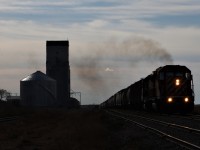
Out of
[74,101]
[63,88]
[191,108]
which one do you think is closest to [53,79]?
[63,88]

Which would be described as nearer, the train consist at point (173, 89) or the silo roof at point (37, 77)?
the train consist at point (173, 89)

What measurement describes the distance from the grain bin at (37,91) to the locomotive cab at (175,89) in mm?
92483

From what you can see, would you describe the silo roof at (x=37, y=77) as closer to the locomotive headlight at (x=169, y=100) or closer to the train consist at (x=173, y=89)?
the train consist at (x=173, y=89)

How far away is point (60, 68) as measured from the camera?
142000mm

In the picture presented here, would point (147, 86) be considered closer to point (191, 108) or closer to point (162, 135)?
point (191, 108)

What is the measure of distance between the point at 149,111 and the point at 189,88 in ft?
28.3

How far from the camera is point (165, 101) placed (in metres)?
39.9

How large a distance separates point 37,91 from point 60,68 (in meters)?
13.7

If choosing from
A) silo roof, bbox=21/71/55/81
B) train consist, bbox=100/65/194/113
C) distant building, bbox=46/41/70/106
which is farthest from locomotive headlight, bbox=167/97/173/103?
distant building, bbox=46/41/70/106

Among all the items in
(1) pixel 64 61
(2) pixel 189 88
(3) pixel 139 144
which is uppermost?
(1) pixel 64 61

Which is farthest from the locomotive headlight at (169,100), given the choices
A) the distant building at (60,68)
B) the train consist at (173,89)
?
the distant building at (60,68)

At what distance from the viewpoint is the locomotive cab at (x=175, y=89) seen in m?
39.7

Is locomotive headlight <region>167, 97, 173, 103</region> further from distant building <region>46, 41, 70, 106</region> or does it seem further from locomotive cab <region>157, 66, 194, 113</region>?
distant building <region>46, 41, 70, 106</region>

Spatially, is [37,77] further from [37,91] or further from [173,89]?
[173,89]
